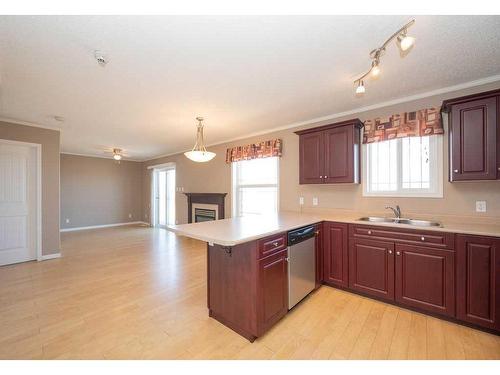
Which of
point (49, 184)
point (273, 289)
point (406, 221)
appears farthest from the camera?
point (49, 184)

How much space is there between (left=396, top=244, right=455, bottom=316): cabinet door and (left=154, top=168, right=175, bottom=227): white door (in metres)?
6.27

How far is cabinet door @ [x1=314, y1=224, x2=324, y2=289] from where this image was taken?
261 centimetres

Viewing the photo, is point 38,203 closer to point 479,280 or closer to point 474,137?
point 479,280

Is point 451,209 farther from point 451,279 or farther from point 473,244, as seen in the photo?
point 451,279

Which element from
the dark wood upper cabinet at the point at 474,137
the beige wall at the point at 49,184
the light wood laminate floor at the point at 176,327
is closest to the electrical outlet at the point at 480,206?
the dark wood upper cabinet at the point at 474,137

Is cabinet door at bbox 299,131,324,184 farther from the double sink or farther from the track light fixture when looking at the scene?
the track light fixture

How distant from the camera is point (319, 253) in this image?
2654 millimetres

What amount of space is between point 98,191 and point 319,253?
7565 millimetres

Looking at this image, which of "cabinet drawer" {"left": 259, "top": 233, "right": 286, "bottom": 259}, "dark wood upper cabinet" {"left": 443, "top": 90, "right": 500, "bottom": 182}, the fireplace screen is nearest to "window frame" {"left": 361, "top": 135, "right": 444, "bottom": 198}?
"dark wood upper cabinet" {"left": 443, "top": 90, "right": 500, "bottom": 182}

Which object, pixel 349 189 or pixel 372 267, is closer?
pixel 372 267

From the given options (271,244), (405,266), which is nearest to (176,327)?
(271,244)

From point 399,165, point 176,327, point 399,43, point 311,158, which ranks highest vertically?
point 399,43

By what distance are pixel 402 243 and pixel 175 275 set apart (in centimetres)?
293
